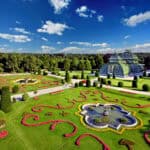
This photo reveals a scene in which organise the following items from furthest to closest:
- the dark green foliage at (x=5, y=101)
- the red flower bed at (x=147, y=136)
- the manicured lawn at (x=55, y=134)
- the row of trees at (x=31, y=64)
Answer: the row of trees at (x=31, y=64) < the dark green foliage at (x=5, y=101) < the red flower bed at (x=147, y=136) < the manicured lawn at (x=55, y=134)

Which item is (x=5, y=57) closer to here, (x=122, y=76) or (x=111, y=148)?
(x=122, y=76)

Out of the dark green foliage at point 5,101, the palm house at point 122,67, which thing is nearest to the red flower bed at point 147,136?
the dark green foliage at point 5,101

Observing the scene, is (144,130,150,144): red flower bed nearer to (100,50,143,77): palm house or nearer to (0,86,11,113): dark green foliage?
(0,86,11,113): dark green foliage

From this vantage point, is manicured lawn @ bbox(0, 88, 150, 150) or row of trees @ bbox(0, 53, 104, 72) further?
row of trees @ bbox(0, 53, 104, 72)

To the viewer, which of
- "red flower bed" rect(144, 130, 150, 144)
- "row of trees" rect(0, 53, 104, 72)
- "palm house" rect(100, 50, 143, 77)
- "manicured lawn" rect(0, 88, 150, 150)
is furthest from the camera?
"row of trees" rect(0, 53, 104, 72)

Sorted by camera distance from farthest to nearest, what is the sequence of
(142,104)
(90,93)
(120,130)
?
(90,93) < (142,104) < (120,130)

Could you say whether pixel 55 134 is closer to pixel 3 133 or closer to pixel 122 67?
pixel 3 133

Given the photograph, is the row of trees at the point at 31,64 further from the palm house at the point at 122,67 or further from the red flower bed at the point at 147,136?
the red flower bed at the point at 147,136

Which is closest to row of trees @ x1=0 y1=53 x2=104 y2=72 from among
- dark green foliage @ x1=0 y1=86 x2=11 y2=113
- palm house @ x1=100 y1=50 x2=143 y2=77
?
palm house @ x1=100 y1=50 x2=143 y2=77

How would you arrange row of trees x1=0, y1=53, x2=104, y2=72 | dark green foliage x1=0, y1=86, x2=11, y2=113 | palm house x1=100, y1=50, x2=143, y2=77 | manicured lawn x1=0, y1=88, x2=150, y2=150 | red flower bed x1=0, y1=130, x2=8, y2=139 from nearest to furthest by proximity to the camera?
manicured lawn x1=0, y1=88, x2=150, y2=150 < red flower bed x1=0, y1=130, x2=8, y2=139 < dark green foliage x1=0, y1=86, x2=11, y2=113 < palm house x1=100, y1=50, x2=143, y2=77 < row of trees x1=0, y1=53, x2=104, y2=72

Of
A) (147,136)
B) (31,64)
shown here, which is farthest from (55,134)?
(31,64)

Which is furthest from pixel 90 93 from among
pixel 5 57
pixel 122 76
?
pixel 5 57
